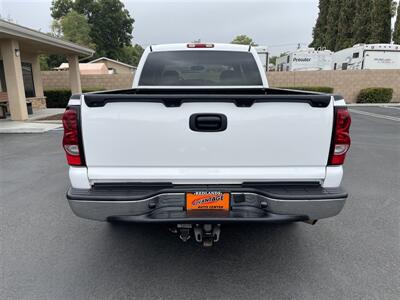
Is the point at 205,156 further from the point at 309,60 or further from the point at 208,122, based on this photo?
the point at 309,60

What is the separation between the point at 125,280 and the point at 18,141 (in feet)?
25.2

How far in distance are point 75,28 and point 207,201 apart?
4245 cm

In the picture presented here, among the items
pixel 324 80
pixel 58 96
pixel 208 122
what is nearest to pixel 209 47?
pixel 208 122

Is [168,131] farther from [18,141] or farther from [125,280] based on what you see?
[18,141]

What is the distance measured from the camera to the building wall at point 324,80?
19172 mm

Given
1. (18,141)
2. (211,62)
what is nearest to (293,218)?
(211,62)

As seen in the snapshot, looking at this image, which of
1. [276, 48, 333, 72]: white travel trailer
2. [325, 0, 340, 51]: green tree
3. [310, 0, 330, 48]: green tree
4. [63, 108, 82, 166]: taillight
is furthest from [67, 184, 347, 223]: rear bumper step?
[310, 0, 330, 48]: green tree

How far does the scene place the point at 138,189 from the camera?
2.34 meters

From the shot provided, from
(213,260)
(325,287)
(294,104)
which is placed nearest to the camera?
A: (294,104)

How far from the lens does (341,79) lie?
64.4 feet

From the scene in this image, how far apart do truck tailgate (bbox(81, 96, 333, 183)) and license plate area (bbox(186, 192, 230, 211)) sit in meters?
0.12

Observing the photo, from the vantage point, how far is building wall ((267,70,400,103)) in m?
19.5

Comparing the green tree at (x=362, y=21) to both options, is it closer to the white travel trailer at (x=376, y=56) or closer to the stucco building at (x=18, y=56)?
the white travel trailer at (x=376, y=56)

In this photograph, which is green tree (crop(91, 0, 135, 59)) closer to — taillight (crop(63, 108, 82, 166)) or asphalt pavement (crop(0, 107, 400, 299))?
asphalt pavement (crop(0, 107, 400, 299))
